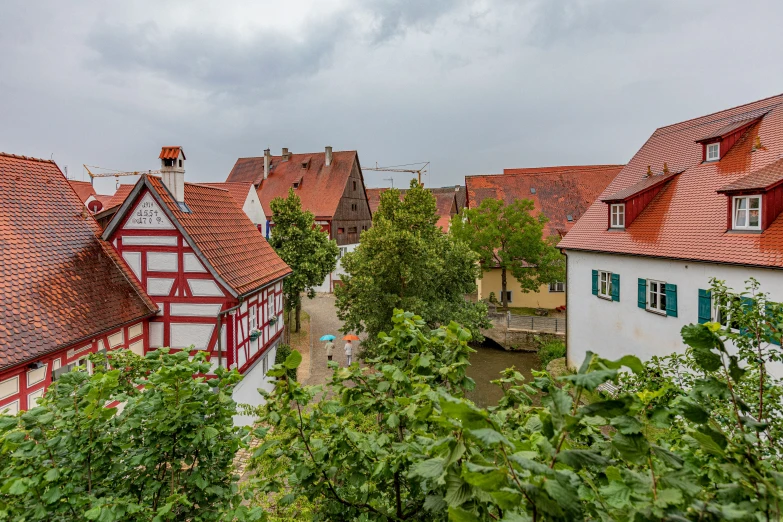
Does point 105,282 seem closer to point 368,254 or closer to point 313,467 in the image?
point 368,254

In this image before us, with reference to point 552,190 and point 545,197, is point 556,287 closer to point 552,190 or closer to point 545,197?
point 545,197

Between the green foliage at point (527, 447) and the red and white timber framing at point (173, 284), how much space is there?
30.6 feet

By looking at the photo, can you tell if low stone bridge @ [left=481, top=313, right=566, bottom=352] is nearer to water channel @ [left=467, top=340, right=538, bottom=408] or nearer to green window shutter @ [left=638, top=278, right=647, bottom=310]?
water channel @ [left=467, top=340, right=538, bottom=408]

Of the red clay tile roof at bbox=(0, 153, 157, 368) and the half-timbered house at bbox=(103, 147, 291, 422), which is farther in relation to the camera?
the half-timbered house at bbox=(103, 147, 291, 422)

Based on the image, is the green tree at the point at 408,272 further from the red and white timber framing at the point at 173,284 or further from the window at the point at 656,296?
the red and white timber framing at the point at 173,284

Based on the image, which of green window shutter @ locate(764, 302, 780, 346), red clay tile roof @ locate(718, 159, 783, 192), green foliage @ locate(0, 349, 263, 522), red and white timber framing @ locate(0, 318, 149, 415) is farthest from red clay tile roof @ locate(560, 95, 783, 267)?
red and white timber framing @ locate(0, 318, 149, 415)

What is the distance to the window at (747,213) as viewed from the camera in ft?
36.2

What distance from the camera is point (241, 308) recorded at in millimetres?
12492

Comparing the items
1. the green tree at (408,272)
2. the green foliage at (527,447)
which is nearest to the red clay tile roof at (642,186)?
the green tree at (408,272)

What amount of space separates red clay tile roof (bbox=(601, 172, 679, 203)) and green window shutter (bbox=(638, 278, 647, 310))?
289cm

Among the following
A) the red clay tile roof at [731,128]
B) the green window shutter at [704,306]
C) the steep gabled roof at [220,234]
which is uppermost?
the red clay tile roof at [731,128]

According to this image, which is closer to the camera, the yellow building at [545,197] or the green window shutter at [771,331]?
the green window shutter at [771,331]

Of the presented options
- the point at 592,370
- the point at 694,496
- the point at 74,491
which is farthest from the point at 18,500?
the point at 694,496

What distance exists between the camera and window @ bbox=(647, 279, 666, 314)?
43.2 feet
